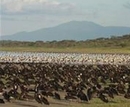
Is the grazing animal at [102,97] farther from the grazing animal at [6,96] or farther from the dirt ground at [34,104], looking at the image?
the grazing animal at [6,96]

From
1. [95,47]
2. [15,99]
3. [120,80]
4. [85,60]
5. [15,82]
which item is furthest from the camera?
[95,47]

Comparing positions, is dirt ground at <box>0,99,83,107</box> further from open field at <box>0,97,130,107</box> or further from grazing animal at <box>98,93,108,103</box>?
grazing animal at <box>98,93,108,103</box>

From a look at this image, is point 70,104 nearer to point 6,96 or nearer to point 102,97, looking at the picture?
point 102,97

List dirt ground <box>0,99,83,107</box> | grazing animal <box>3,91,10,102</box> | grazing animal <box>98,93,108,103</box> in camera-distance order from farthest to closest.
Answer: grazing animal <box>98,93,108,103</box>
grazing animal <box>3,91,10,102</box>
dirt ground <box>0,99,83,107</box>

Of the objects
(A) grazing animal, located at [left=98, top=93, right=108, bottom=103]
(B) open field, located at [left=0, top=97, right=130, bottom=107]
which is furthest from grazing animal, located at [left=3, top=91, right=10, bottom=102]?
(A) grazing animal, located at [left=98, top=93, right=108, bottom=103]

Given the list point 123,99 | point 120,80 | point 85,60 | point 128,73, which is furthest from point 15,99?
point 85,60

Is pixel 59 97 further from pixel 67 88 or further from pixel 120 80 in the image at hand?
pixel 120 80

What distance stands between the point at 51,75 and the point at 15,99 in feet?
26.7

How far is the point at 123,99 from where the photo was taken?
1783 cm

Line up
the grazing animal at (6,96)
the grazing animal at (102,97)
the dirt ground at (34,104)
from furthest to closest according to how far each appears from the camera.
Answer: the grazing animal at (102,97) → the grazing animal at (6,96) → the dirt ground at (34,104)

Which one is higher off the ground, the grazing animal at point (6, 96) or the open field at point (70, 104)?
the grazing animal at point (6, 96)

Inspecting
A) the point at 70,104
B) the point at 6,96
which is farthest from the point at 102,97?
the point at 6,96

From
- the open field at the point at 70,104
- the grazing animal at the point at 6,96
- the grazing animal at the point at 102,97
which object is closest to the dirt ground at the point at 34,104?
the open field at the point at 70,104

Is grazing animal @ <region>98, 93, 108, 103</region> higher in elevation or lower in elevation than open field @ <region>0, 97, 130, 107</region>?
higher
